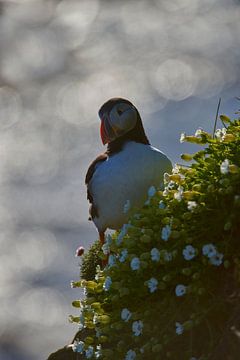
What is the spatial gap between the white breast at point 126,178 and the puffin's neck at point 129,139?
0.29 ft

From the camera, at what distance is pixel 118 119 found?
6.45 metres

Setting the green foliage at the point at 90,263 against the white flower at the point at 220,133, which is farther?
the green foliage at the point at 90,263

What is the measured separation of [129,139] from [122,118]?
197mm

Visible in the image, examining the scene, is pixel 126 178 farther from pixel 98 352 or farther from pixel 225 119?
pixel 98 352

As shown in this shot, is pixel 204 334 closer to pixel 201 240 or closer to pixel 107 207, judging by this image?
pixel 201 240

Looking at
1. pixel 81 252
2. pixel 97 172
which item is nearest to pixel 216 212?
pixel 97 172

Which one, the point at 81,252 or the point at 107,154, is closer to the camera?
the point at 107,154

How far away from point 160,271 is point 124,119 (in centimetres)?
202

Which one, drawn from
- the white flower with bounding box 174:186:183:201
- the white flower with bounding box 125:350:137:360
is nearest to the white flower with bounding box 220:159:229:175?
the white flower with bounding box 174:186:183:201

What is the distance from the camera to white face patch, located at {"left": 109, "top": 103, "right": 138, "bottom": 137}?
6441 mm

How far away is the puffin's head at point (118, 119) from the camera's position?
6.45 m

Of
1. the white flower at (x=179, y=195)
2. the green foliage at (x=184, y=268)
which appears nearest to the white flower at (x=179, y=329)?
the green foliage at (x=184, y=268)

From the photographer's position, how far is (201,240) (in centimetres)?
462

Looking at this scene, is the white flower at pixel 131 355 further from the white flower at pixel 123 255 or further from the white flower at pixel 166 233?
the white flower at pixel 166 233
